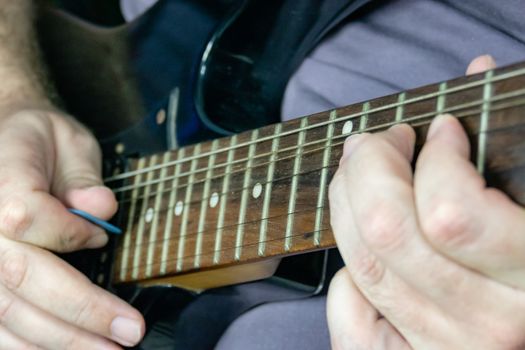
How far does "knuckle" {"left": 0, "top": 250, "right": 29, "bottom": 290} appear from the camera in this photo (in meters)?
0.76

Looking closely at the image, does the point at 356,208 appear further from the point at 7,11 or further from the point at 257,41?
the point at 7,11

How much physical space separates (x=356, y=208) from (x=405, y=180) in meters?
0.04

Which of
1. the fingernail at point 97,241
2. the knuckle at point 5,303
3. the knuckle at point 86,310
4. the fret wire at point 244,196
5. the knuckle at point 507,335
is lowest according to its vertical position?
the knuckle at point 5,303

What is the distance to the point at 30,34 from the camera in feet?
3.55

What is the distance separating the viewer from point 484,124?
49 centimetres

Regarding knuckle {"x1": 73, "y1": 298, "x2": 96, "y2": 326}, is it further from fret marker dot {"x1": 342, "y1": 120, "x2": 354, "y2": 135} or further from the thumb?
fret marker dot {"x1": 342, "y1": 120, "x2": 354, "y2": 135}

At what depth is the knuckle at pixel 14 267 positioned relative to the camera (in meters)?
0.76

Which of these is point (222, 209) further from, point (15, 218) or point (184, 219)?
point (15, 218)

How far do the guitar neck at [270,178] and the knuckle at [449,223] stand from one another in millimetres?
48

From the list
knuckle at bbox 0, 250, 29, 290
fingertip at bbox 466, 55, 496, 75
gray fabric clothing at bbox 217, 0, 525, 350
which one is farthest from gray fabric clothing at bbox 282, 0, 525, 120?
knuckle at bbox 0, 250, 29, 290

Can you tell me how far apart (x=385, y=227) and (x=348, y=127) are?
0.14 m

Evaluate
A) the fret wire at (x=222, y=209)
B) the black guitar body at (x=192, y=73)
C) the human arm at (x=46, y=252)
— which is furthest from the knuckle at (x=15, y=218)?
the fret wire at (x=222, y=209)

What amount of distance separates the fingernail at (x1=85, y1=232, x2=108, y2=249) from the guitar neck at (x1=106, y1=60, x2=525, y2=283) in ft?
0.07

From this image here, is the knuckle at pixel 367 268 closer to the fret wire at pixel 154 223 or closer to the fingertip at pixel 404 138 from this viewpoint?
the fingertip at pixel 404 138
